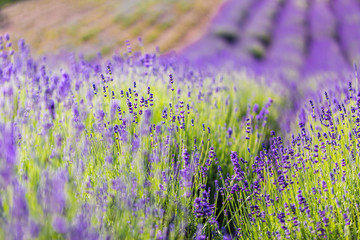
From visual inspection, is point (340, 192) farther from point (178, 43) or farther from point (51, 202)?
point (178, 43)

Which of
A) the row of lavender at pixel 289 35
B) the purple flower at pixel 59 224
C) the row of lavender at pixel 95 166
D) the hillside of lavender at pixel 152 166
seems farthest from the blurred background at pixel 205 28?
the purple flower at pixel 59 224

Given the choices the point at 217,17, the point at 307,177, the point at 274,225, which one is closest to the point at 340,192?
the point at 307,177

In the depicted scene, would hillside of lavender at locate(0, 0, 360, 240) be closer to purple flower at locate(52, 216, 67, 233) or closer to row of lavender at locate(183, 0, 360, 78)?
purple flower at locate(52, 216, 67, 233)

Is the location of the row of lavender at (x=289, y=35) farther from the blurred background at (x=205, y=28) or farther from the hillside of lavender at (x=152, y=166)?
the hillside of lavender at (x=152, y=166)

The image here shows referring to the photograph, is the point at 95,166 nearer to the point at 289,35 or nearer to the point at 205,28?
the point at 289,35

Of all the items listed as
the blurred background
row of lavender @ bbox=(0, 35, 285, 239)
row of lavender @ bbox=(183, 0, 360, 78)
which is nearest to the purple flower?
row of lavender @ bbox=(0, 35, 285, 239)

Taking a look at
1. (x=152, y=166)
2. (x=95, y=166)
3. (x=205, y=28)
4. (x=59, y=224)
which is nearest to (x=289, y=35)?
(x=205, y=28)
